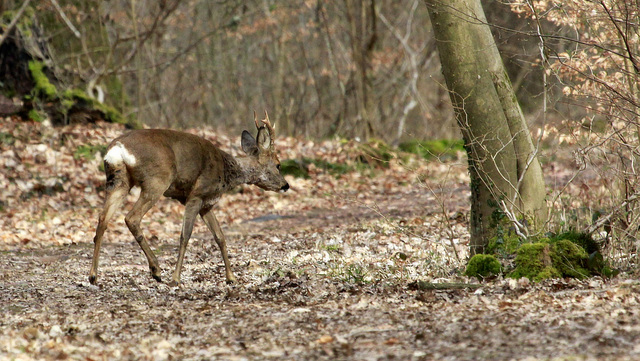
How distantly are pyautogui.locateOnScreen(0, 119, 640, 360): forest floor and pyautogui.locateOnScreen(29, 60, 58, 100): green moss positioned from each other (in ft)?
10.7

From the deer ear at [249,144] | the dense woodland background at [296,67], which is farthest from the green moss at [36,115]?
the deer ear at [249,144]

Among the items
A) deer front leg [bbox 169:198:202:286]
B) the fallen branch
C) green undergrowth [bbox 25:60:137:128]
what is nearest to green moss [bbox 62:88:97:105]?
green undergrowth [bbox 25:60:137:128]

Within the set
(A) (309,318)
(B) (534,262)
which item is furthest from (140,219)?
(B) (534,262)

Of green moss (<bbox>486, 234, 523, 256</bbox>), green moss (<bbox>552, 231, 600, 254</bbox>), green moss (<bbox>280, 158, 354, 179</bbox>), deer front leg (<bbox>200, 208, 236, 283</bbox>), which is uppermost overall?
green moss (<bbox>552, 231, 600, 254</bbox>)

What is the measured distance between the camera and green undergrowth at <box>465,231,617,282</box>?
5.91m

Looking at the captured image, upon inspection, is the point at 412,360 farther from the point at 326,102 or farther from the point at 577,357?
the point at 326,102

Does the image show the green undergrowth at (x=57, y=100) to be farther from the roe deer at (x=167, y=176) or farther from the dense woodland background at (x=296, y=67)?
the roe deer at (x=167, y=176)

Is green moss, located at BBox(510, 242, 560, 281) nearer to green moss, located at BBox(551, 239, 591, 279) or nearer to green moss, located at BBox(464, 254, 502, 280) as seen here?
green moss, located at BBox(551, 239, 591, 279)

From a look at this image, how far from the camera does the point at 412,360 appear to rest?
398 centimetres

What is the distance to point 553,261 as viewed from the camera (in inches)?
235

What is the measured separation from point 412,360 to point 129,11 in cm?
1900

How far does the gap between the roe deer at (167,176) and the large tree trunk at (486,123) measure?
86.6 inches

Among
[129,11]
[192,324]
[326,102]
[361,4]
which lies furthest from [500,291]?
[326,102]

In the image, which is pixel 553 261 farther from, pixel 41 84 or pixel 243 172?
pixel 41 84
